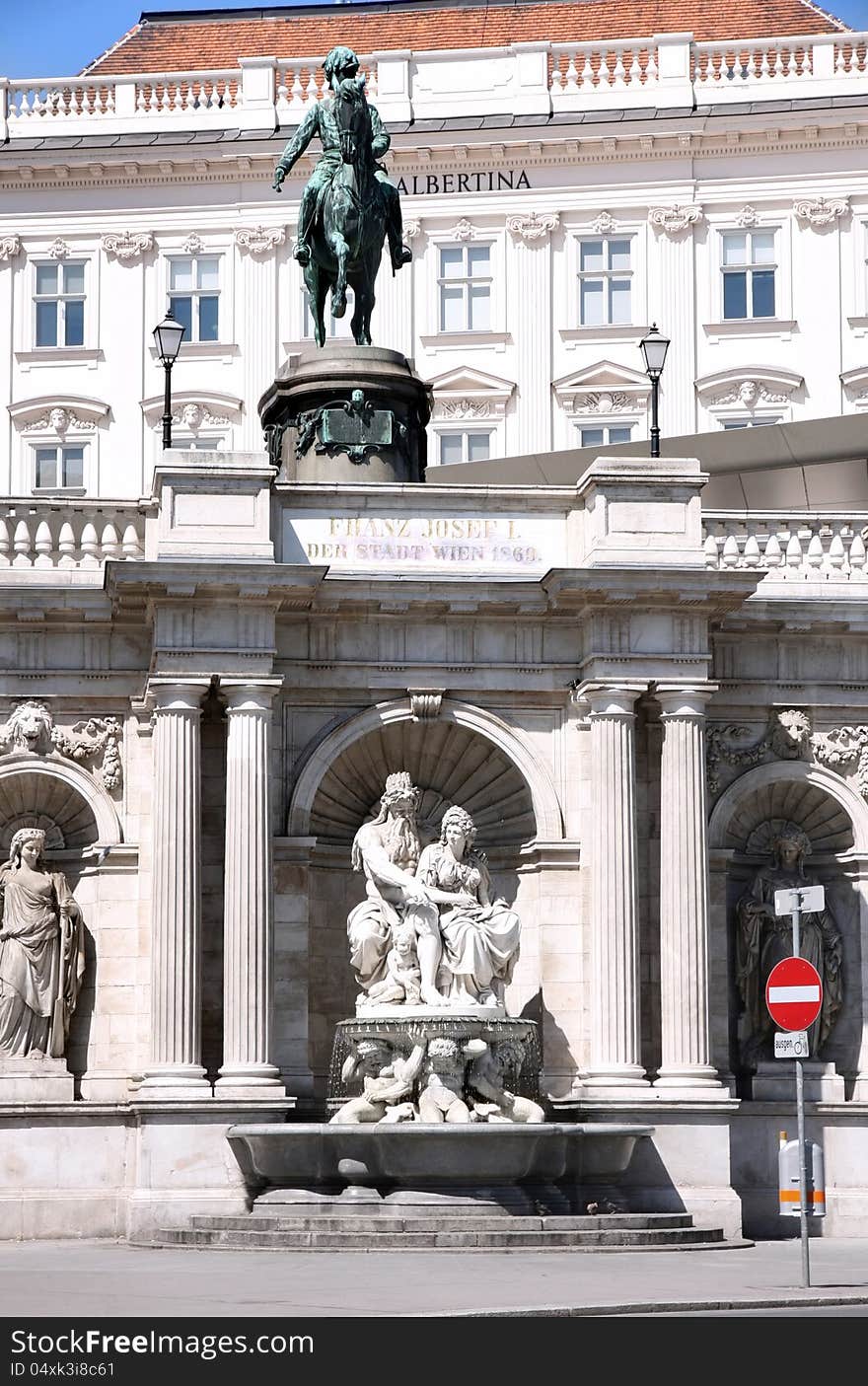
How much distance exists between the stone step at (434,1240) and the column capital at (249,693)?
6.28 meters

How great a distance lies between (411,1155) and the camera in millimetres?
29016

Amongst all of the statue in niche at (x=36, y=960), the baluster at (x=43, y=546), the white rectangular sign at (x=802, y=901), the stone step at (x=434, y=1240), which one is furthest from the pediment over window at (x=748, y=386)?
the white rectangular sign at (x=802, y=901)

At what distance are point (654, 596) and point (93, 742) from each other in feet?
21.9

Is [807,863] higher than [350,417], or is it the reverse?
[350,417]

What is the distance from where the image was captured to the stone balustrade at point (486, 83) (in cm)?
5812

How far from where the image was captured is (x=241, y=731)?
32.0 meters

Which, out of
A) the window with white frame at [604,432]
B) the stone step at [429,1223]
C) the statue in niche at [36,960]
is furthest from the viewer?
the window with white frame at [604,432]

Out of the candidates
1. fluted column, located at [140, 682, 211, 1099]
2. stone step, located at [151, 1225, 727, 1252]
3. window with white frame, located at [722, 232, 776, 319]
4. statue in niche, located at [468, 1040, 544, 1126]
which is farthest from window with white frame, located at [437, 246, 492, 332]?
stone step, located at [151, 1225, 727, 1252]

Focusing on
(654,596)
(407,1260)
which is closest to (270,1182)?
(407,1260)

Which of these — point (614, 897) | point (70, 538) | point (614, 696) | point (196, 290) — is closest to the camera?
point (614, 897)

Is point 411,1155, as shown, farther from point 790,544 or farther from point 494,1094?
point 790,544

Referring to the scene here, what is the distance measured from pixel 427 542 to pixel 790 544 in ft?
14.9

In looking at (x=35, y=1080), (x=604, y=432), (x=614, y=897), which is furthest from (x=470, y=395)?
(x=35, y=1080)

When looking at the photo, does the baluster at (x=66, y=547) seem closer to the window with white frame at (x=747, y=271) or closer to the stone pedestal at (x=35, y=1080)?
the stone pedestal at (x=35, y=1080)
